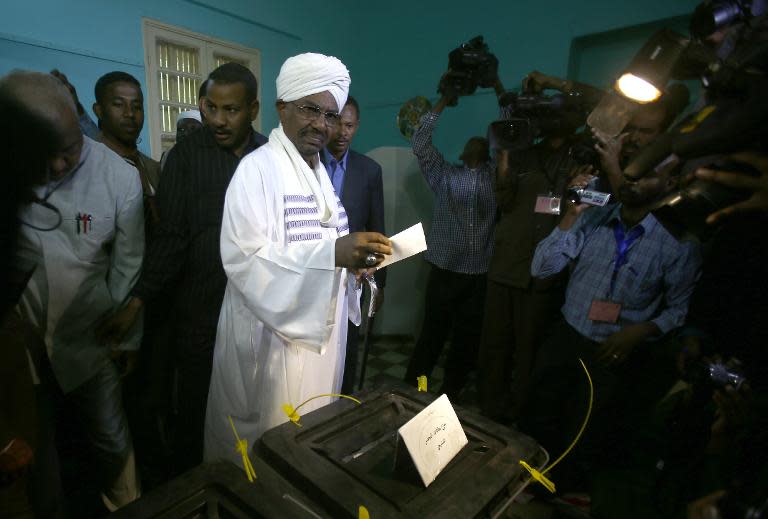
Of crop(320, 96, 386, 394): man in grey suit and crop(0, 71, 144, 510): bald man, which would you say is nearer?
crop(0, 71, 144, 510): bald man

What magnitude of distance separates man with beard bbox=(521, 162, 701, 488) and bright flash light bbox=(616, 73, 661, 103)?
1.70 ft

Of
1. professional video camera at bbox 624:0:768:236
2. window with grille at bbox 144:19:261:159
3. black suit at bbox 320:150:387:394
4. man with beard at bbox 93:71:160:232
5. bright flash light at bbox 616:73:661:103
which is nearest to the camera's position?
professional video camera at bbox 624:0:768:236

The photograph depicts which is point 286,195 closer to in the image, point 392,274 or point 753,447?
point 753,447

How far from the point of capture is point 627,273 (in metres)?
1.83

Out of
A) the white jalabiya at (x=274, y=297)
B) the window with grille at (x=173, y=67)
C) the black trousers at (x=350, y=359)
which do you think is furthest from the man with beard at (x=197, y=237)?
the window with grille at (x=173, y=67)

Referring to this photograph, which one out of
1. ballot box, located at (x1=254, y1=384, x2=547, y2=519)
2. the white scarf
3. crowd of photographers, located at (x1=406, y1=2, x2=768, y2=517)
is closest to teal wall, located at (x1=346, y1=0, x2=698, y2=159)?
crowd of photographers, located at (x1=406, y1=2, x2=768, y2=517)

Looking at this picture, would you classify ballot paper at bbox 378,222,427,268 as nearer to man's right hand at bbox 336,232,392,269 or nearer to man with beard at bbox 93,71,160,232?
man's right hand at bbox 336,232,392,269

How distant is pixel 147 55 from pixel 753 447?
207 inches

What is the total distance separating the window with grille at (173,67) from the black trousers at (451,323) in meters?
3.60

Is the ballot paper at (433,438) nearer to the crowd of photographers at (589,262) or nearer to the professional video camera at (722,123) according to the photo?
the crowd of photographers at (589,262)

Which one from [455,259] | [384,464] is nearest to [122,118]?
[455,259]

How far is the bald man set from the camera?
4.66 ft

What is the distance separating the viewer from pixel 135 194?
5.38 feet

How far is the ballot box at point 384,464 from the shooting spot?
746mm
